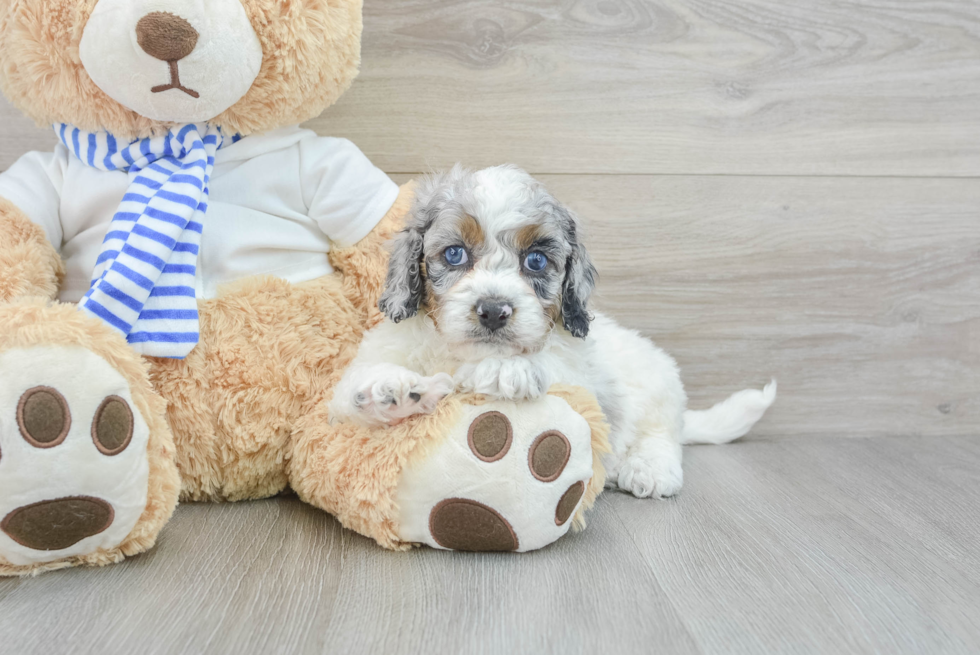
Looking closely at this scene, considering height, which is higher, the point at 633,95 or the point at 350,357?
the point at 633,95

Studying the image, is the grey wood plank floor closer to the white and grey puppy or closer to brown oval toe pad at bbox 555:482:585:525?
brown oval toe pad at bbox 555:482:585:525

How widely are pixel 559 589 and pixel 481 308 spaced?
0.53 m

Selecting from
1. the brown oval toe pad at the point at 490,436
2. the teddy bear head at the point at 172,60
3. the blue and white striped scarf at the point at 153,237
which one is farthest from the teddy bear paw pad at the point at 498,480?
the teddy bear head at the point at 172,60

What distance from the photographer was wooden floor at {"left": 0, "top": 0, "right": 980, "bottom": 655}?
5.41 ft

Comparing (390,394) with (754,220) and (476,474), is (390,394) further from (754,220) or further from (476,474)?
(754,220)

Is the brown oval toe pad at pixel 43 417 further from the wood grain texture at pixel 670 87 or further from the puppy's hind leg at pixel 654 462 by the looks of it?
the puppy's hind leg at pixel 654 462

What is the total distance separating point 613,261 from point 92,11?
1501 mm

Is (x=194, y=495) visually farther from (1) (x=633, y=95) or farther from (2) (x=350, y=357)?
(1) (x=633, y=95)

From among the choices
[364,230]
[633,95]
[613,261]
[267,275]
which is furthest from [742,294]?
[267,275]

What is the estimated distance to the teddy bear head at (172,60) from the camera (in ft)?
4.85

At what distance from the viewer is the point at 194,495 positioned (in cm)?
170

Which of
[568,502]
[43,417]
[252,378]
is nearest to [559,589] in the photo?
[568,502]

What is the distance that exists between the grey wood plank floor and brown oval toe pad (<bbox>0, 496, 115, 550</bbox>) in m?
0.08

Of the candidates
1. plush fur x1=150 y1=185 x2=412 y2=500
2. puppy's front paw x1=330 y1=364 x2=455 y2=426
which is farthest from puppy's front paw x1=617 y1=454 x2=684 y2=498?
plush fur x1=150 y1=185 x2=412 y2=500
